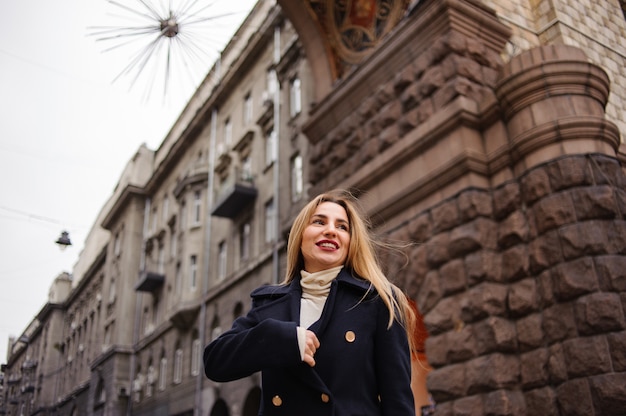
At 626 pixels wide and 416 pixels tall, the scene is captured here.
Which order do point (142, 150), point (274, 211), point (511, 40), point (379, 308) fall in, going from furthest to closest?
point (142, 150) → point (274, 211) → point (511, 40) → point (379, 308)

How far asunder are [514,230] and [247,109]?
18.5m

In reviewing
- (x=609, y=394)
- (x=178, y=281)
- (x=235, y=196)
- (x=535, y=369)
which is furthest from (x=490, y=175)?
(x=178, y=281)

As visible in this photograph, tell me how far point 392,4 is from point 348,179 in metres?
3.24

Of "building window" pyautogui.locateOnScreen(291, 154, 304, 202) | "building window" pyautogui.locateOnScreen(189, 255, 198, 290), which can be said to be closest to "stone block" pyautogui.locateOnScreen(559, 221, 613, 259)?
"building window" pyautogui.locateOnScreen(291, 154, 304, 202)

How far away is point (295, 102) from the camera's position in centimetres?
2064

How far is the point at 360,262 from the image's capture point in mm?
2680

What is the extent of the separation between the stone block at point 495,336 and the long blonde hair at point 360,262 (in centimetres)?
458

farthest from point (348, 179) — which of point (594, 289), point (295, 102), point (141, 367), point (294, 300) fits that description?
point (141, 367)

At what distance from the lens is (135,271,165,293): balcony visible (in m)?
29.6

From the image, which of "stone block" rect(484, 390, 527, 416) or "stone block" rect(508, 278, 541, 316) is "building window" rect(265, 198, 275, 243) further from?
"stone block" rect(484, 390, 527, 416)

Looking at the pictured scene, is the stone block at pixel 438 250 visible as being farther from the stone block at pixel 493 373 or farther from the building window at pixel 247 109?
the building window at pixel 247 109

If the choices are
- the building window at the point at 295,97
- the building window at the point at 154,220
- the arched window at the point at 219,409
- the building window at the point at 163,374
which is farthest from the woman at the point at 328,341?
the building window at the point at 154,220

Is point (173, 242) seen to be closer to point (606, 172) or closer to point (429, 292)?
point (429, 292)

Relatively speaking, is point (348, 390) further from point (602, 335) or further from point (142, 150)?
point (142, 150)
